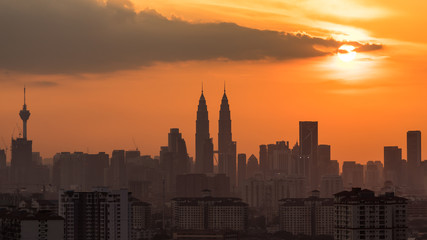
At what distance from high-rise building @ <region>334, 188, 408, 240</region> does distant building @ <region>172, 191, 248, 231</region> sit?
9878cm

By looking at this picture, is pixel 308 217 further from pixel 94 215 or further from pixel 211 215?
pixel 94 215

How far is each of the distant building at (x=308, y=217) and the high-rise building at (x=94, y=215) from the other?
245 feet

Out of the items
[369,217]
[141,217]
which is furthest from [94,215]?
[141,217]

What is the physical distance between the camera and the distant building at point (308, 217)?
189500 mm

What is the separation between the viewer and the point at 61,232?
9931 centimetres

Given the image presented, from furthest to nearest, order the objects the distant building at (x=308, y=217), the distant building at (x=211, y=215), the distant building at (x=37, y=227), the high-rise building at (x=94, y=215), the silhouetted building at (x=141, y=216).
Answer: the distant building at (x=211, y=215)
the distant building at (x=308, y=217)
the silhouetted building at (x=141, y=216)
the high-rise building at (x=94, y=215)
the distant building at (x=37, y=227)

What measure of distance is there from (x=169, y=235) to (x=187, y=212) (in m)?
19.4

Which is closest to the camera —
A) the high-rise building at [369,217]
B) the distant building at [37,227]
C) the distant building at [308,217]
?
the high-rise building at [369,217]

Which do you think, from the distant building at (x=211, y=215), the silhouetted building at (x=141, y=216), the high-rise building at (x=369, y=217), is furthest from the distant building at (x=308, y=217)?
the high-rise building at (x=369, y=217)

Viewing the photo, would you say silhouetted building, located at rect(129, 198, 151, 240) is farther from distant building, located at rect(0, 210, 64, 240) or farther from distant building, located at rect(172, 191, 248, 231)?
distant building, located at rect(0, 210, 64, 240)

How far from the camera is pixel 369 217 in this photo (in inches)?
3654

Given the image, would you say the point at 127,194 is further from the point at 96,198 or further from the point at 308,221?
the point at 308,221

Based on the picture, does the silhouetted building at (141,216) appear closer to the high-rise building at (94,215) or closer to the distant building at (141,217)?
the distant building at (141,217)

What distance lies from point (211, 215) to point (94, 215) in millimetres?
82076
